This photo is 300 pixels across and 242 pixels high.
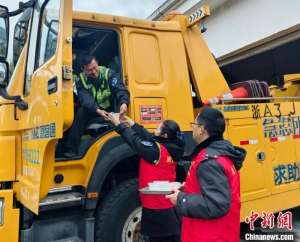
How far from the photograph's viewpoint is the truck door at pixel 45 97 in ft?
9.19

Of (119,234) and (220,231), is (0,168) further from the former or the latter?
(220,231)

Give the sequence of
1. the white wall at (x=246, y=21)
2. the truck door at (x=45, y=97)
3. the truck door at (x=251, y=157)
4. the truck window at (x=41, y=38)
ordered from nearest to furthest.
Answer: the truck door at (x=45, y=97)
the truck window at (x=41, y=38)
the truck door at (x=251, y=157)
the white wall at (x=246, y=21)

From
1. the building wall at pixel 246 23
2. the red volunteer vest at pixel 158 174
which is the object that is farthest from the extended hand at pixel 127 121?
the building wall at pixel 246 23

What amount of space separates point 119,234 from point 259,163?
182cm

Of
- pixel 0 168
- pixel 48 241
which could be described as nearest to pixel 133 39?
pixel 0 168

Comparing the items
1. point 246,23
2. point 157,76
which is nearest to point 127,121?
point 157,76

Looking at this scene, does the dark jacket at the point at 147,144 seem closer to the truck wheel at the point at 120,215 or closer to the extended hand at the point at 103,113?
the extended hand at the point at 103,113

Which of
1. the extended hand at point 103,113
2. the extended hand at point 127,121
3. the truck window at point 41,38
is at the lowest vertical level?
the extended hand at point 127,121

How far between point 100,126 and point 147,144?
76 centimetres

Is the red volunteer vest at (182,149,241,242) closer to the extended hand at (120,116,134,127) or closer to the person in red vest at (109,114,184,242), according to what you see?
the person in red vest at (109,114,184,242)

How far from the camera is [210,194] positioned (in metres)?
2.17

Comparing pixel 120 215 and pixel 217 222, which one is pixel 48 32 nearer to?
pixel 120 215

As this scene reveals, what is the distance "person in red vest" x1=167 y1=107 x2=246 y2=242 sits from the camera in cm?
218

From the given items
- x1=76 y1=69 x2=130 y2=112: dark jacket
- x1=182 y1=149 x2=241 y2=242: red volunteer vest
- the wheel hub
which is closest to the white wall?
x1=76 y1=69 x2=130 y2=112: dark jacket
